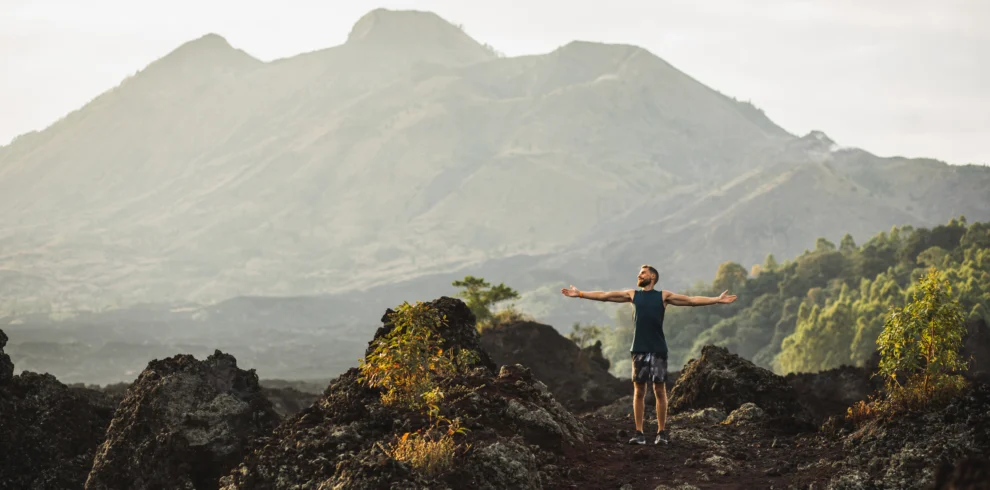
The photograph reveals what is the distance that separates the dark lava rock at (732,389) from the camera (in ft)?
65.1

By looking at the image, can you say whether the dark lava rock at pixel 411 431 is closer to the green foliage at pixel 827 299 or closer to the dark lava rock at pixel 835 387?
the dark lava rock at pixel 835 387

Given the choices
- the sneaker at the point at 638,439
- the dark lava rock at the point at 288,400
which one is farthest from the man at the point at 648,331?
the dark lava rock at the point at 288,400

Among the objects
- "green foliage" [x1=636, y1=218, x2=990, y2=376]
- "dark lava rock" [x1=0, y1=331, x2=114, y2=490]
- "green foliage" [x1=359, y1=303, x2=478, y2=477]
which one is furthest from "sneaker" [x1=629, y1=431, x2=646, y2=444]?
"green foliage" [x1=636, y1=218, x2=990, y2=376]

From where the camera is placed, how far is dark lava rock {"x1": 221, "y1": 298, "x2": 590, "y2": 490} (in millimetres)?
10828

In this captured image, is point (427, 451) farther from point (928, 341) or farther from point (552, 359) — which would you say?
point (552, 359)

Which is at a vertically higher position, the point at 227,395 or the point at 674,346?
the point at 227,395

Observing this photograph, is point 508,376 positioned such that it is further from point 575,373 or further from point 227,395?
point 575,373

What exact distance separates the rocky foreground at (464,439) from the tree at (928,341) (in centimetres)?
70

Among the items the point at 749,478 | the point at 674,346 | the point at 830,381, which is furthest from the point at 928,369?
the point at 674,346

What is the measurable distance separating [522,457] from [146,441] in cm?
656

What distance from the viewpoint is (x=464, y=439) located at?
11.8 m

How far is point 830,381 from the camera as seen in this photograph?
115 ft

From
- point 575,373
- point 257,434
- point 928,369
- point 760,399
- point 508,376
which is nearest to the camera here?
point 928,369

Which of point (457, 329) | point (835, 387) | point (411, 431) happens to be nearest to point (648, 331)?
point (411, 431)
